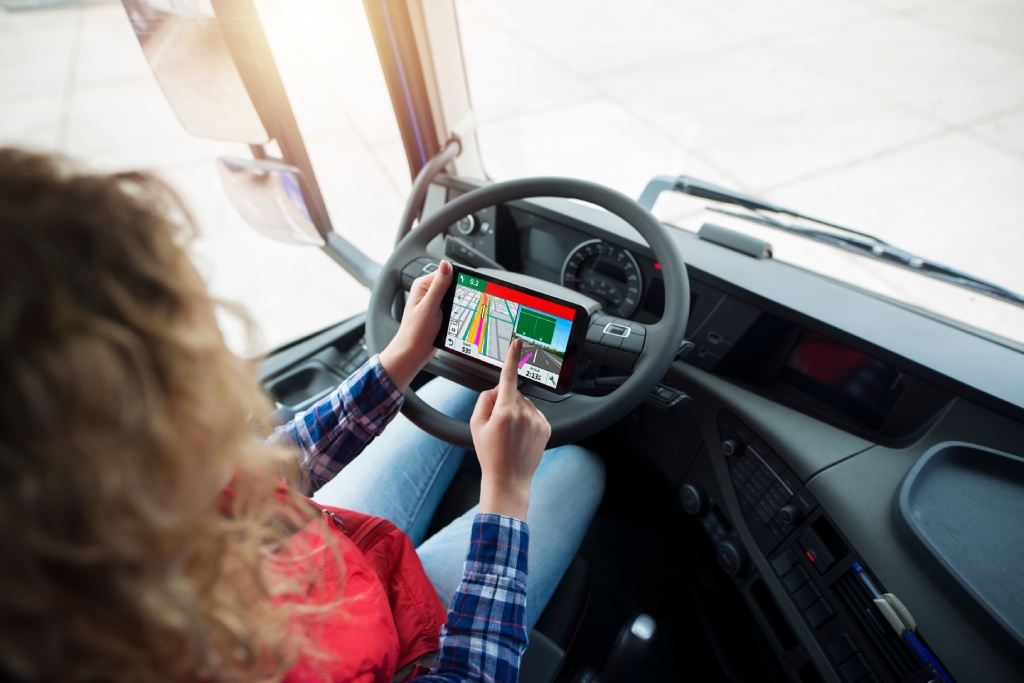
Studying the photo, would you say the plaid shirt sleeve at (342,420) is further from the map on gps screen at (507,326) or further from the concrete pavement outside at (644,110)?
the concrete pavement outside at (644,110)

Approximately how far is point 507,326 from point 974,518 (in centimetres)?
84

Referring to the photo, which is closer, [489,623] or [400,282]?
[489,623]

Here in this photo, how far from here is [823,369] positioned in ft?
3.84

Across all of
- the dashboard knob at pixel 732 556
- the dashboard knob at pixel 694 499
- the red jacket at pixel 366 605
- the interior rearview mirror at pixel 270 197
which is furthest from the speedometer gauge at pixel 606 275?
the interior rearview mirror at pixel 270 197

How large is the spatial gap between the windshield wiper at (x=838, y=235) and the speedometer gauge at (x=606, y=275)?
0.72ft

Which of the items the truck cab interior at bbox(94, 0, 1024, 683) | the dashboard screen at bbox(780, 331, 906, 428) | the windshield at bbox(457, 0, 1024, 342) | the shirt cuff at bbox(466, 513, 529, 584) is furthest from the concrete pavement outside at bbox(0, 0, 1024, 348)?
the shirt cuff at bbox(466, 513, 529, 584)

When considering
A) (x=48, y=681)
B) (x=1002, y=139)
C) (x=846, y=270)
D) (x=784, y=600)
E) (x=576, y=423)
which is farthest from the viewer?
(x=846, y=270)

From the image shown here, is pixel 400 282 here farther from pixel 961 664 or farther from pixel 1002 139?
pixel 1002 139

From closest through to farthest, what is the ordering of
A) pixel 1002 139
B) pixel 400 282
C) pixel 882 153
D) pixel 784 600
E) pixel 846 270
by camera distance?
pixel 784 600, pixel 400 282, pixel 1002 139, pixel 846 270, pixel 882 153

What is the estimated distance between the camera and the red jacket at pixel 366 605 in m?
0.64

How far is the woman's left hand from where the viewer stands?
1023 mm

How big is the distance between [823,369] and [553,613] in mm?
770

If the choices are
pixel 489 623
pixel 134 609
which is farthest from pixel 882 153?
pixel 134 609

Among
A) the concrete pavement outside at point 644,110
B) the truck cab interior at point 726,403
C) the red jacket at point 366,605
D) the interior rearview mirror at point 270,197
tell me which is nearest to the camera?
the red jacket at point 366,605
